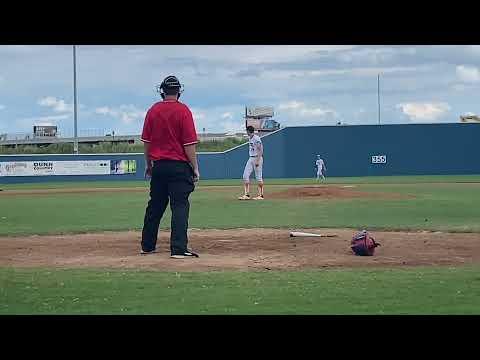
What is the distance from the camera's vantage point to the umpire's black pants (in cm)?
900

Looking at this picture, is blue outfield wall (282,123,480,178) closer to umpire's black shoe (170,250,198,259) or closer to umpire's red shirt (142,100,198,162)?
umpire's red shirt (142,100,198,162)

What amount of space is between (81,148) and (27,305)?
150 ft

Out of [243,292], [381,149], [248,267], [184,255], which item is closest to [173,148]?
[184,255]

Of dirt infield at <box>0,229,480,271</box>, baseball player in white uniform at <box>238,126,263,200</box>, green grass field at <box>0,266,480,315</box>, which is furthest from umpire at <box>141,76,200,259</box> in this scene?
baseball player in white uniform at <box>238,126,263,200</box>

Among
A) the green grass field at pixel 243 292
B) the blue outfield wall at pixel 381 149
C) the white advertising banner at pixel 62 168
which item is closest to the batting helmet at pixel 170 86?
the green grass field at pixel 243 292

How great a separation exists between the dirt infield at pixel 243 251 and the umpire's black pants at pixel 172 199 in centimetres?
24

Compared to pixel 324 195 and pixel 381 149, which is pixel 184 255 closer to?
pixel 324 195

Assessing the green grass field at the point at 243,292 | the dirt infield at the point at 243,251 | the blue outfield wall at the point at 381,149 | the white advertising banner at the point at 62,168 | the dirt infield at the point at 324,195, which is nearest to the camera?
the green grass field at the point at 243,292

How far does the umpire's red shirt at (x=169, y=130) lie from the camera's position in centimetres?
912

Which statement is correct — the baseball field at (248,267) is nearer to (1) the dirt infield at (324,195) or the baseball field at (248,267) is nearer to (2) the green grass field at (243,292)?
(2) the green grass field at (243,292)

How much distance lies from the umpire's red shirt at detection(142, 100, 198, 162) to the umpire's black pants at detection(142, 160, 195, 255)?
0.11m

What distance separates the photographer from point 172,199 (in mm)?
9211

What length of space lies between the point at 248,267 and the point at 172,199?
4.72ft
